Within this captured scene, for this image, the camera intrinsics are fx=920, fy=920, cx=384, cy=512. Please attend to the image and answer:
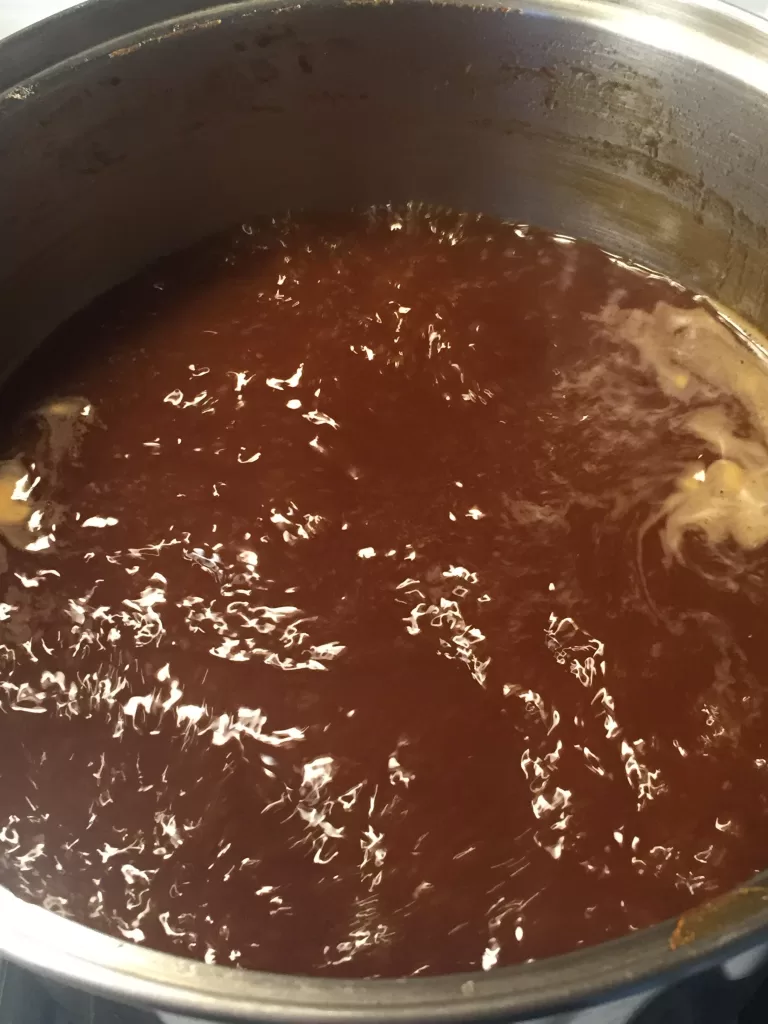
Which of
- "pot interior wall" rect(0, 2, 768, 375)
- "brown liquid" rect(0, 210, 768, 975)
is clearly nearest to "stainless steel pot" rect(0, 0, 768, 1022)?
"pot interior wall" rect(0, 2, 768, 375)

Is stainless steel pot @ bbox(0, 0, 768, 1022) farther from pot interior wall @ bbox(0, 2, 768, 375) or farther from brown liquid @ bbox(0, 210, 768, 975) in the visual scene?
brown liquid @ bbox(0, 210, 768, 975)

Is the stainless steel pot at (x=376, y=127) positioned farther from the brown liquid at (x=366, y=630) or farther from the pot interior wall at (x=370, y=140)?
the brown liquid at (x=366, y=630)

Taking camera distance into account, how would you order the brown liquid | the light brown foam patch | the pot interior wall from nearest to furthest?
the brown liquid
the light brown foam patch
the pot interior wall

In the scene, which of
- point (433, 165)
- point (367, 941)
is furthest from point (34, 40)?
point (367, 941)

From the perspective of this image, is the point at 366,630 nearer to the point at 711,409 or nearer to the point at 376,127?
the point at 711,409

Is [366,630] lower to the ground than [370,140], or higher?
lower

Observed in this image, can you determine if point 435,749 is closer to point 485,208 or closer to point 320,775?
point 320,775

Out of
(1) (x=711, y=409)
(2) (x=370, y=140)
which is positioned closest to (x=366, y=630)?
(1) (x=711, y=409)
